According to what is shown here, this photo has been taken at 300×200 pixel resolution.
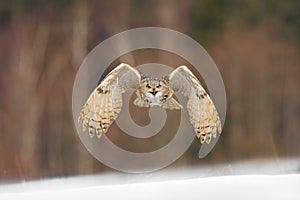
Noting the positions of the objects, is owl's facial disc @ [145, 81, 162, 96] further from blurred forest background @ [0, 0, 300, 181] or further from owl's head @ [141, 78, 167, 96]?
blurred forest background @ [0, 0, 300, 181]

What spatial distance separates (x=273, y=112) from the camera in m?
1.77

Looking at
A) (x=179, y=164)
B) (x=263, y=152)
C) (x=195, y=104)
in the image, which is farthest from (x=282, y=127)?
(x=195, y=104)

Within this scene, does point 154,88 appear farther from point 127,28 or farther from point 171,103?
point 127,28

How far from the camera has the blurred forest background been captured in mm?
1663

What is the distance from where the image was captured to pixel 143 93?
89cm

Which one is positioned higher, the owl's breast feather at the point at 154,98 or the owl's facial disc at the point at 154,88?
the owl's facial disc at the point at 154,88

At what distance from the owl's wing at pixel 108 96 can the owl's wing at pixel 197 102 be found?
0.07 meters

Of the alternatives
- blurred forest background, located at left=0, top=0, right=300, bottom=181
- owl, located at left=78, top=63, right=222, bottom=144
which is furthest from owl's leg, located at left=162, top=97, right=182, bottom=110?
blurred forest background, located at left=0, top=0, right=300, bottom=181

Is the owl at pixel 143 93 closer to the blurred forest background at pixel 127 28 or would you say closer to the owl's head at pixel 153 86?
the owl's head at pixel 153 86

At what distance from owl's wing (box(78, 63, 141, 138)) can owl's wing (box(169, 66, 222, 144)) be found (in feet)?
0.22

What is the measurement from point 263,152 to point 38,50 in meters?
0.74

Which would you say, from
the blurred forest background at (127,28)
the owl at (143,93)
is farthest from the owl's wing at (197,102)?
the blurred forest background at (127,28)

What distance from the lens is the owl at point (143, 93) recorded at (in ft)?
2.72

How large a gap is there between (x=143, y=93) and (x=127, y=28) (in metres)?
0.83
